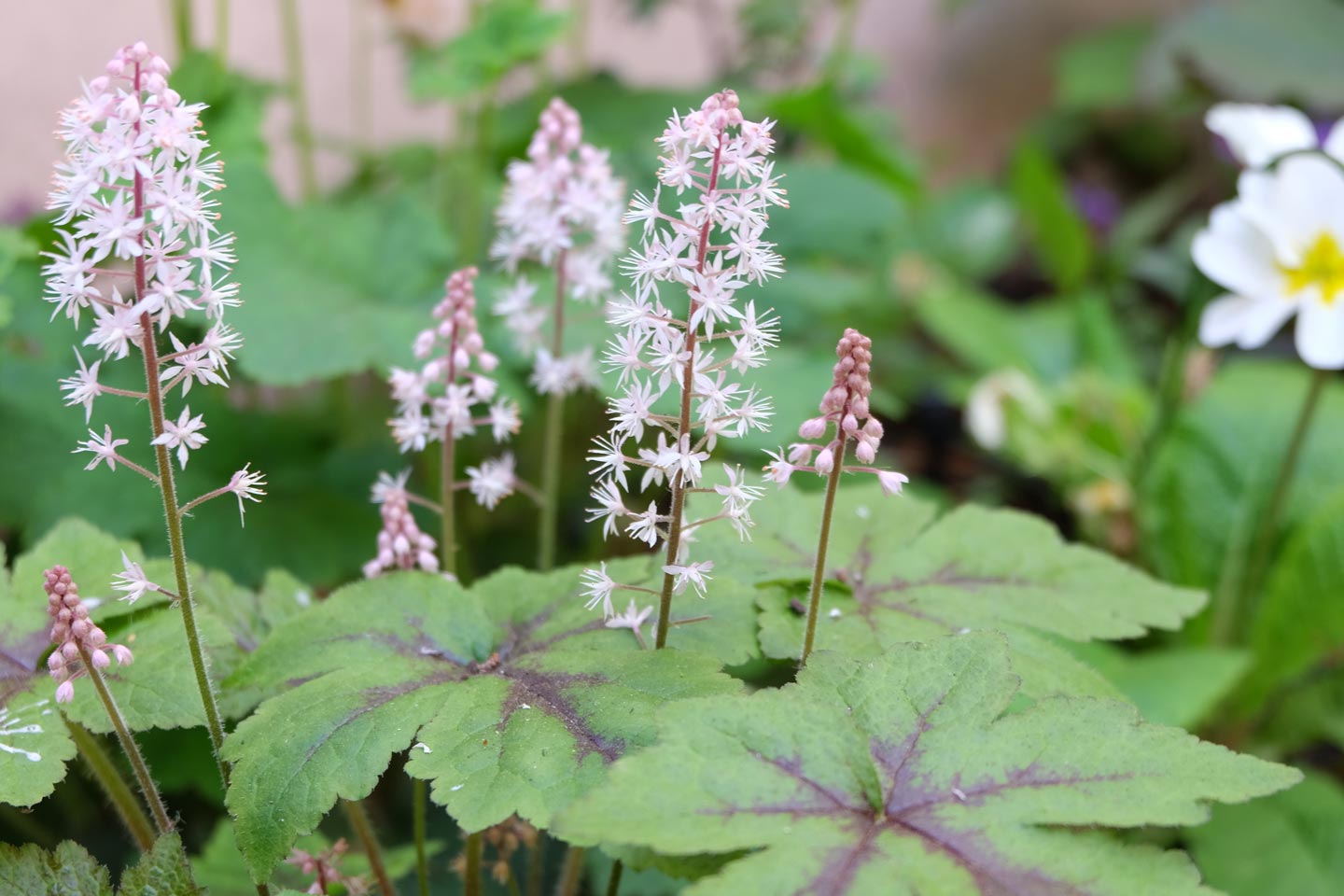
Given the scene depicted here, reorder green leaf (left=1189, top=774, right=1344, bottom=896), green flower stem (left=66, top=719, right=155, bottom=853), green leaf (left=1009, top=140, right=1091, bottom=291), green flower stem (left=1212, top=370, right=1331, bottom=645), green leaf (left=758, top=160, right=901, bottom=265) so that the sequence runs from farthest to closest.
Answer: green leaf (left=1009, top=140, right=1091, bottom=291), green leaf (left=758, top=160, right=901, bottom=265), green flower stem (left=1212, top=370, right=1331, bottom=645), green leaf (left=1189, top=774, right=1344, bottom=896), green flower stem (left=66, top=719, right=155, bottom=853)

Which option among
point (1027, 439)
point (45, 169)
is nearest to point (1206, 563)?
point (1027, 439)

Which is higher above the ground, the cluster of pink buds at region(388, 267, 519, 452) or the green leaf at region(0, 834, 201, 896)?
the cluster of pink buds at region(388, 267, 519, 452)

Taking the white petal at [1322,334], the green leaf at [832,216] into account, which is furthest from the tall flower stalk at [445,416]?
the green leaf at [832,216]

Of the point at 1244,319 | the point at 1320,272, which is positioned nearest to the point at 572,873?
the point at 1244,319

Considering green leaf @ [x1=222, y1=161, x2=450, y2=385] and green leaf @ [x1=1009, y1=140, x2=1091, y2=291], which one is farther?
green leaf @ [x1=1009, y1=140, x2=1091, y2=291]

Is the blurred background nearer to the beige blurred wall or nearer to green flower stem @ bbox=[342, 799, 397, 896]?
the beige blurred wall

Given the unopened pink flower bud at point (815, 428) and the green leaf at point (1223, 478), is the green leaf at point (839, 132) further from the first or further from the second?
the unopened pink flower bud at point (815, 428)

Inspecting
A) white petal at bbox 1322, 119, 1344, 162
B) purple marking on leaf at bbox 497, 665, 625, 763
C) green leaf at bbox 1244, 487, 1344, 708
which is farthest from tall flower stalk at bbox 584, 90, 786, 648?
green leaf at bbox 1244, 487, 1344, 708
